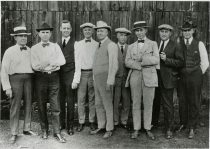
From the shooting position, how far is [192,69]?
5.59m

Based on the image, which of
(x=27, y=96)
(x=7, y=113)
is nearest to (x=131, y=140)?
(x=27, y=96)

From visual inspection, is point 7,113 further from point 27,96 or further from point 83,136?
point 83,136

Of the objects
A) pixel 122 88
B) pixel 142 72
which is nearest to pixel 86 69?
pixel 122 88

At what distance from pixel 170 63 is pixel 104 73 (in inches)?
46.4

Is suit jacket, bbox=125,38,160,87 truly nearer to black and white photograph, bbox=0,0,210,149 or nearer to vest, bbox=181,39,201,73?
black and white photograph, bbox=0,0,210,149

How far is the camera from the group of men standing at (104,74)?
213 inches

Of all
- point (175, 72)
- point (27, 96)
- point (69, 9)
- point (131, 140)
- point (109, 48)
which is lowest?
point (131, 140)

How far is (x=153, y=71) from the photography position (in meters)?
5.41

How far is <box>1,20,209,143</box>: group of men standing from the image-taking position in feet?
17.8

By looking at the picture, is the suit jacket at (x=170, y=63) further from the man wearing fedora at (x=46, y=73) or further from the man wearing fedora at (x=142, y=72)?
the man wearing fedora at (x=46, y=73)

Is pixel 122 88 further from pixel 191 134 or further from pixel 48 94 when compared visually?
pixel 191 134

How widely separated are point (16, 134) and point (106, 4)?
3531mm

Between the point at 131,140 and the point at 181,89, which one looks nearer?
the point at 131,140

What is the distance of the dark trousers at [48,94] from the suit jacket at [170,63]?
1910mm
